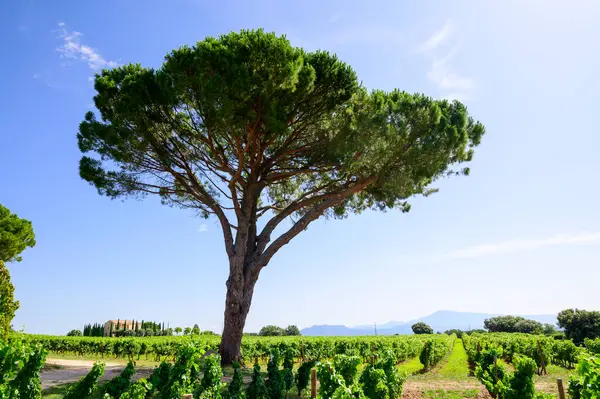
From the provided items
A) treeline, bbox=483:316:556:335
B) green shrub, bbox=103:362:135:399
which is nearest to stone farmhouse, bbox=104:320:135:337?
green shrub, bbox=103:362:135:399

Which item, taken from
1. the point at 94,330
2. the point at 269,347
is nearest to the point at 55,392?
the point at 269,347

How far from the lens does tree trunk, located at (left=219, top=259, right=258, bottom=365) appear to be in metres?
12.2

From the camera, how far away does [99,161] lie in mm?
13875

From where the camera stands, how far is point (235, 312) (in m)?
12.3

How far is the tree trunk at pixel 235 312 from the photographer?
12250 mm

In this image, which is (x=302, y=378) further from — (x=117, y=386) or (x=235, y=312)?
(x=117, y=386)

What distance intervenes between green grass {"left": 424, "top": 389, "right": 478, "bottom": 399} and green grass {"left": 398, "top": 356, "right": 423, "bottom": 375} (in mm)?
7131

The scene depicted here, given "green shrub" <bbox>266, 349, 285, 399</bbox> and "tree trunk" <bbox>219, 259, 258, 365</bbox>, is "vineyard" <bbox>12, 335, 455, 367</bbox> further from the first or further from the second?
"green shrub" <bbox>266, 349, 285, 399</bbox>

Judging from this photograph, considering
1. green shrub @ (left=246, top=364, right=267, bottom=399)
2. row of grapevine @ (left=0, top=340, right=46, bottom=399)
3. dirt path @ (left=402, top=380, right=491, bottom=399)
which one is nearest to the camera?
row of grapevine @ (left=0, top=340, right=46, bottom=399)

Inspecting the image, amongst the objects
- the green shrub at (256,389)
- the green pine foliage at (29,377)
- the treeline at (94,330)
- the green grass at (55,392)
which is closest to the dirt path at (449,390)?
the green shrub at (256,389)

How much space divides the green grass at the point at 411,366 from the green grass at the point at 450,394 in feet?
23.4

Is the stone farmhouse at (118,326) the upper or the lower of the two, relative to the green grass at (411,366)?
upper

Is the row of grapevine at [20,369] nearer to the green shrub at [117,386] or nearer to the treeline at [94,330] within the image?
the green shrub at [117,386]

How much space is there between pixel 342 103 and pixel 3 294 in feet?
37.6
